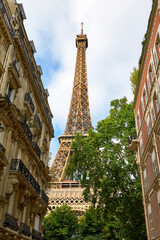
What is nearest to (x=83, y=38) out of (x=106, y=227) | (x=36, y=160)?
(x=106, y=227)

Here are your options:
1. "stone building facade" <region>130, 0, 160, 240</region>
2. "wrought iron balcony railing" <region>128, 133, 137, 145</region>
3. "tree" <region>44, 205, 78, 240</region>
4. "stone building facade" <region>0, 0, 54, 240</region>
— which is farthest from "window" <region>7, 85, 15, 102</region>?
"tree" <region>44, 205, 78, 240</region>

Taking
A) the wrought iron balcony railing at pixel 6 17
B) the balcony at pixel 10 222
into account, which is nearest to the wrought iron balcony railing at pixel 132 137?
the balcony at pixel 10 222

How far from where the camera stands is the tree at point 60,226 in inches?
1415

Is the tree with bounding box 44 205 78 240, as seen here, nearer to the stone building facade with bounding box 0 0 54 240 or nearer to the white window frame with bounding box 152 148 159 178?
the stone building facade with bounding box 0 0 54 240

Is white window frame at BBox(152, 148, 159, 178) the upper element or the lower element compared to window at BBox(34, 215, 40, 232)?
upper

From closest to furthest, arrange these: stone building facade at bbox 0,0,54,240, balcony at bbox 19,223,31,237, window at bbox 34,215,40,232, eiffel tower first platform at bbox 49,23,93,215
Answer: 1. stone building facade at bbox 0,0,54,240
2. balcony at bbox 19,223,31,237
3. window at bbox 34,215,40,232
4. eiffel tower first platform at bbox 49,23,93,215

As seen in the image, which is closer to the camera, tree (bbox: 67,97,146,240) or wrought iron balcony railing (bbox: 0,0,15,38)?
wrought iron balcony railing (bbox: 0,0,15,38)

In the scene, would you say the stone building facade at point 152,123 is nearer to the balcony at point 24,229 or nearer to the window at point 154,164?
the window at point 154,164

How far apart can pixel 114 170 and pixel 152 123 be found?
313 inches

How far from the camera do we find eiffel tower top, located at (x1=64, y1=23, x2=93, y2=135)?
249 ft

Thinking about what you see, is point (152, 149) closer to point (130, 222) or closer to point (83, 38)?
point (130, 222)

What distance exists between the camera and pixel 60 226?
1455 inches

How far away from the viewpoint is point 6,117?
14.4 m

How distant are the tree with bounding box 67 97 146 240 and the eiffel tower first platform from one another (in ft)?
65.5
